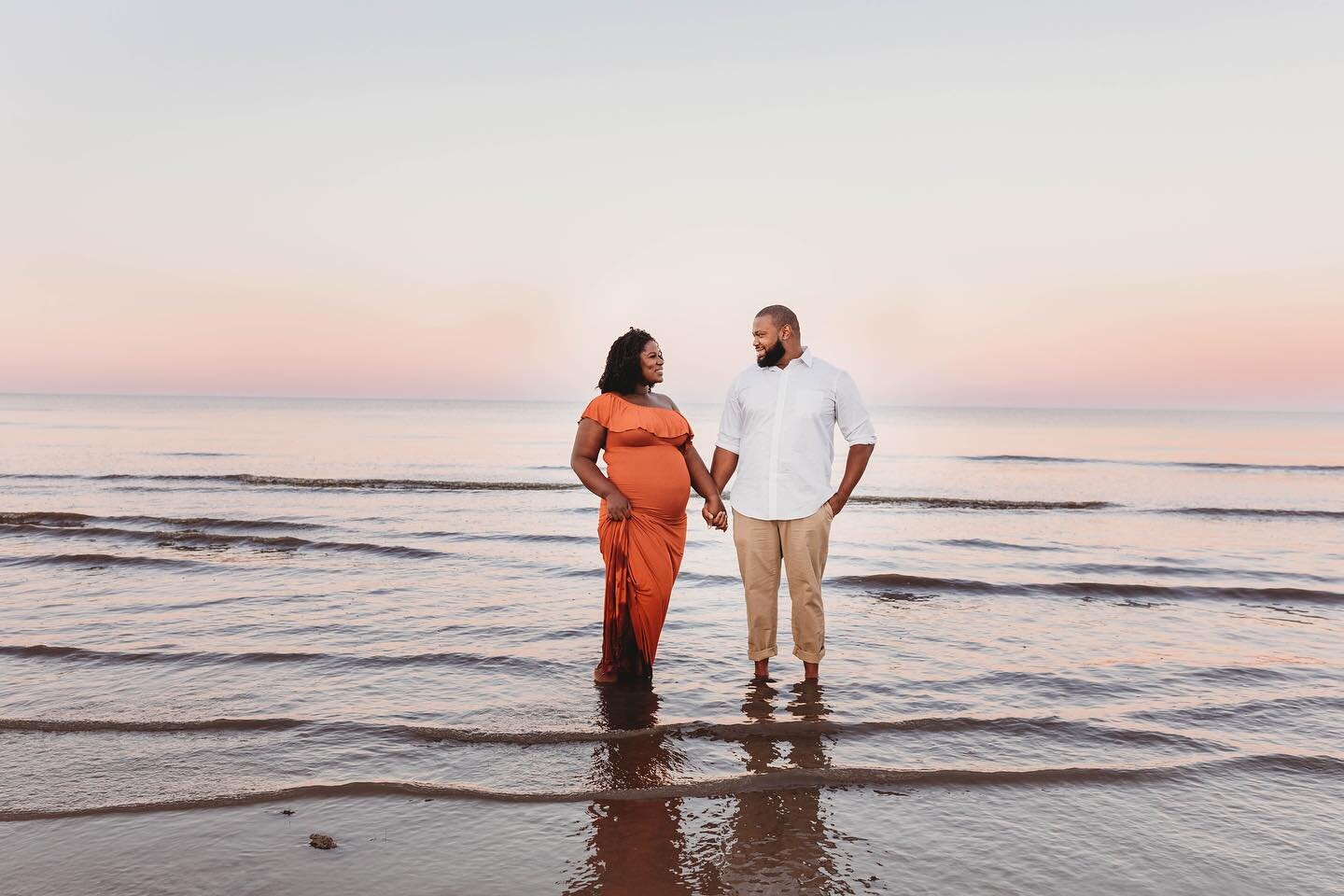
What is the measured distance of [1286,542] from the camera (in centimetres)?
1417

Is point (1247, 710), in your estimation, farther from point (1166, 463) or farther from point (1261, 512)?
point (1166, 463)

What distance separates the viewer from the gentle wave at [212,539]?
1234cm

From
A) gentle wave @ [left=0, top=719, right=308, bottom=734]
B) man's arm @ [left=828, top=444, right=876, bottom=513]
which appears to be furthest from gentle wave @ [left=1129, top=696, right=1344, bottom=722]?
gentle wave @ [left=0, top=719, right=308, bottom=734]

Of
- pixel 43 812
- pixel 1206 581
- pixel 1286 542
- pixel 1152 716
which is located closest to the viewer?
pixel 43 812

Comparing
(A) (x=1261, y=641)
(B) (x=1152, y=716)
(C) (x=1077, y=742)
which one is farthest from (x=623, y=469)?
(A) (x=1261, y=641)

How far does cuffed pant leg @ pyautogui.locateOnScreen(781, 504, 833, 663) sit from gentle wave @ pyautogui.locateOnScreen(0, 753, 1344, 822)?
4.59ft

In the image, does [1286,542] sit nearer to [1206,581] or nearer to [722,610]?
[1206,581]

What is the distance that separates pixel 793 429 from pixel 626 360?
118 cm

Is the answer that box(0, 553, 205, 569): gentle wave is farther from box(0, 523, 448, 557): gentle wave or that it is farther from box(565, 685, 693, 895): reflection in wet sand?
box(565, 685, 693, 895): reflection in wet sand

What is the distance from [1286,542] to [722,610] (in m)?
11.4

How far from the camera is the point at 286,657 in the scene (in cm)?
645

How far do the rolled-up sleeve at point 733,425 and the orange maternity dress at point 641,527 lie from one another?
267mm

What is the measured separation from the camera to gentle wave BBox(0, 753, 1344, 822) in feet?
12.7

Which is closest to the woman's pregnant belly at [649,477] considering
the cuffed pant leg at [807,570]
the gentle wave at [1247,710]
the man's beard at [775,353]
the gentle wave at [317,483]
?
the cuffed pant leg at [807,570]
